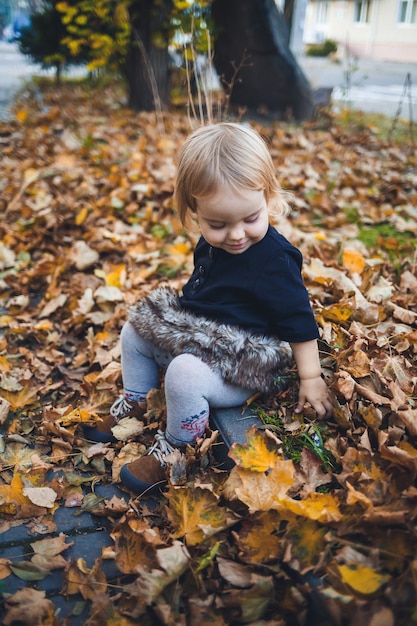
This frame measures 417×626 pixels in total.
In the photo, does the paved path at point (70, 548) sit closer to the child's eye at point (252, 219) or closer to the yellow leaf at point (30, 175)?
the child's eye at point (252, 219)

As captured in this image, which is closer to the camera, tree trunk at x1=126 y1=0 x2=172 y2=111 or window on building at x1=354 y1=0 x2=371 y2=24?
tree trunk at x1=126 y1=0 x2=172 y2=111

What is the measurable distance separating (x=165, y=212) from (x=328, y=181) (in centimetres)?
138

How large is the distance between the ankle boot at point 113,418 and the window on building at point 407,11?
2811 centimetres

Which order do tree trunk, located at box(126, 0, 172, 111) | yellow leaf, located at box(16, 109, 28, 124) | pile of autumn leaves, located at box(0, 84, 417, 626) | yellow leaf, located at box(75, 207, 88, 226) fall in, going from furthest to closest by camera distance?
yellow leaf, located at box(16, 109, 28, 124) < tree trunk, located at box(126, 0, 172, 111) < yellow leaf, located at box(75, 207, 88, 226) < pile of autumn leaves, located at box(0, 84, 417, 626)

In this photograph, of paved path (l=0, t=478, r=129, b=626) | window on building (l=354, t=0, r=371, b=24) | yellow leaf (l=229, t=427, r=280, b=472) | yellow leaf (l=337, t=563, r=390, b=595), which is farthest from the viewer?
window on building (l=354, t=0, r=371, b=24)

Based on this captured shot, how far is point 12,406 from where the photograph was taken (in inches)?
85.2

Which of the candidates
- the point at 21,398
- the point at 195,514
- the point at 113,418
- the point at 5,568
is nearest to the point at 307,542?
the point at 195,514

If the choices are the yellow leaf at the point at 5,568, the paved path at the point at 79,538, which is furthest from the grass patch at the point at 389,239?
the yellow leaf at the point at 5,568

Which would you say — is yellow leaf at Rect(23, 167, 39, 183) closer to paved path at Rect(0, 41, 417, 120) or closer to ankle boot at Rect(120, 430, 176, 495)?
paved path at Rect(0, 41, 417, 120)

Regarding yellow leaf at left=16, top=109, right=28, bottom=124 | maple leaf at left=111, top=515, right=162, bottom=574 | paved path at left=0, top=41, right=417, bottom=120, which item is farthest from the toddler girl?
yellow leaf at left=16, top=109, right=28, bottom=124

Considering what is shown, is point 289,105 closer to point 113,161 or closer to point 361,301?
point 113,161

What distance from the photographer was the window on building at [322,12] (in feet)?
107

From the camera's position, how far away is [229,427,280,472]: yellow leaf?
1.49m

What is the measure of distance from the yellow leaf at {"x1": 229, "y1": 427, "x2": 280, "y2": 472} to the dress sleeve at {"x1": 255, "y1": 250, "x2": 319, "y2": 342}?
353mm
